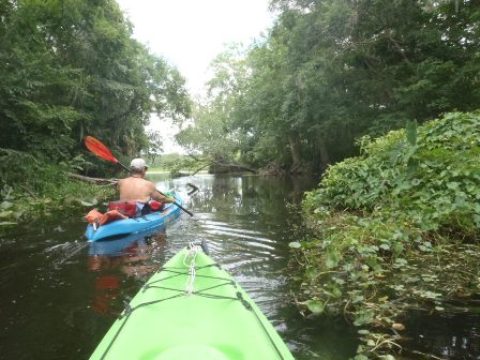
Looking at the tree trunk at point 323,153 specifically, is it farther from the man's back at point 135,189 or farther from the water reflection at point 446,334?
the water reflection at point 446,334

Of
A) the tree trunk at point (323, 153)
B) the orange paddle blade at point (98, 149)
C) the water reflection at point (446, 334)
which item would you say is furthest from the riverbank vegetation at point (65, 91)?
the tree trunk at point (323, 153)

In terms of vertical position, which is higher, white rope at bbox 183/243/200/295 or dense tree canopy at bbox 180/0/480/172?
dense tree canopy at bbox 180/0/480/172

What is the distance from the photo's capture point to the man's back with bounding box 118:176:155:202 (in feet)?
24.9

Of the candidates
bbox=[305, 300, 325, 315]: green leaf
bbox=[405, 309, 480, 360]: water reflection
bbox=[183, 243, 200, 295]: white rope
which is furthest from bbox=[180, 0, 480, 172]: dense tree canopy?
bbox=[183, 243, 200, 295]: white rope

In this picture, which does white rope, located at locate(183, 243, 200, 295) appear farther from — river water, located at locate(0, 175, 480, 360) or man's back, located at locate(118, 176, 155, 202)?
man's back, located at locate(118, 176, 155, 202)

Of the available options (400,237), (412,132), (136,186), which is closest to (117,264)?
(136,186)

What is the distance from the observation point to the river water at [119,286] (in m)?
3.23

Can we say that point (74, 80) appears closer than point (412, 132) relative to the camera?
No

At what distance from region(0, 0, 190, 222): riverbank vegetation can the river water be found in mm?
3217

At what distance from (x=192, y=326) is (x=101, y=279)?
9.22ft

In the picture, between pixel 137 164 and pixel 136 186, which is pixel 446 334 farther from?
pixel 137 164

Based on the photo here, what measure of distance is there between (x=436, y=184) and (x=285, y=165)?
24721 millimetres

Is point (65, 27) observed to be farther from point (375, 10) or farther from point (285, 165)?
point (285, 165)

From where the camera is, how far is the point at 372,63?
17000 mm
